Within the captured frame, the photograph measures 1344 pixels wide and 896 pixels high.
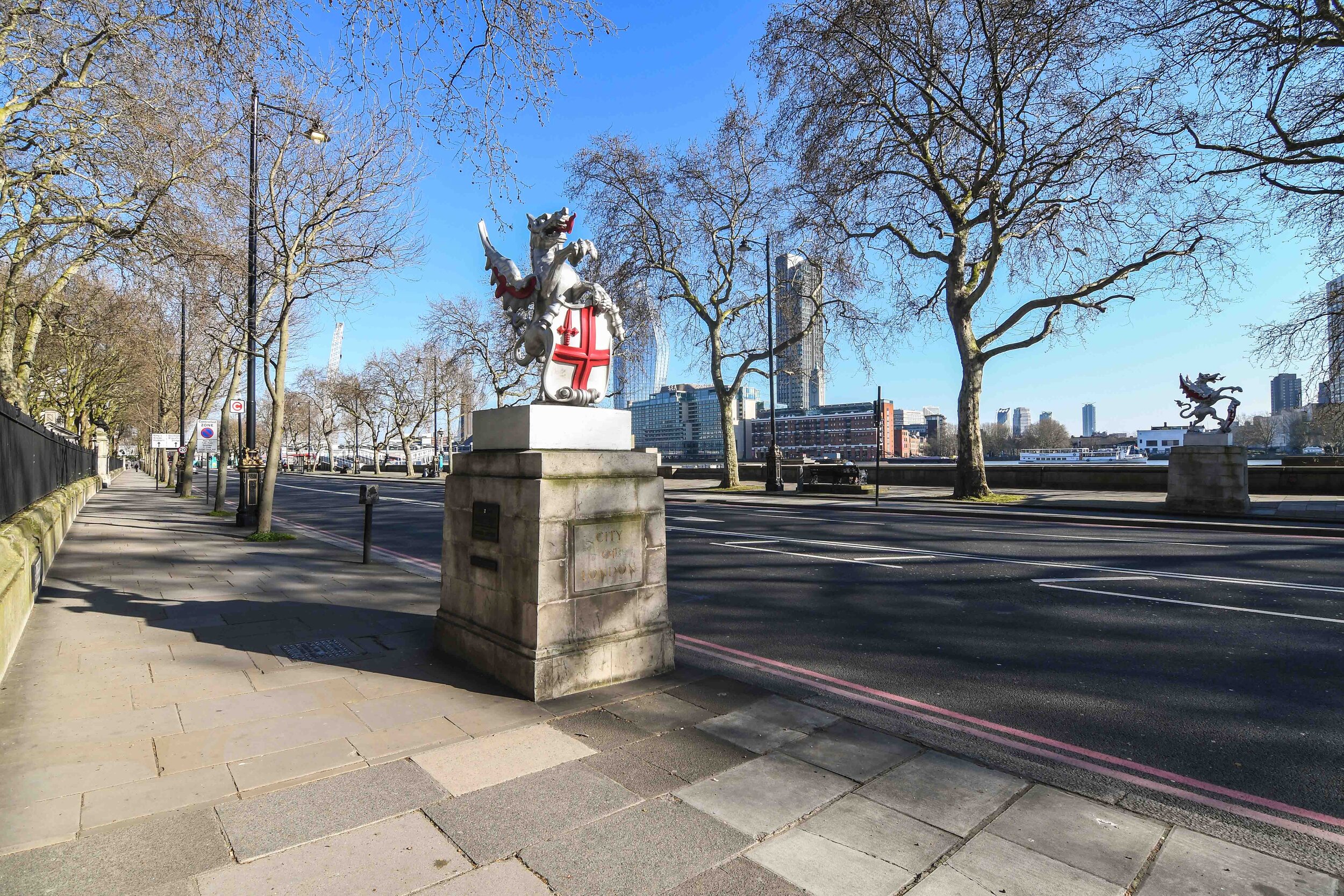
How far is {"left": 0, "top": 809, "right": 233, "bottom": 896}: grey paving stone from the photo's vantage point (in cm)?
237

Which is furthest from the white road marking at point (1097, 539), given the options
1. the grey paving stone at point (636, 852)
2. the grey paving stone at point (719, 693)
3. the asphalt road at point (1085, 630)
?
the grey paving stone at point (636, 852)

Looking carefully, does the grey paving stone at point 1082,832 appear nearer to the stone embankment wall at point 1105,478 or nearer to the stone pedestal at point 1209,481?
the stone embankment wall at point 1105,478

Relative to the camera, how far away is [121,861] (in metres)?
2.52

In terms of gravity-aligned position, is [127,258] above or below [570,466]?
above

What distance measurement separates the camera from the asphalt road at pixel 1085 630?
3771 millimetres

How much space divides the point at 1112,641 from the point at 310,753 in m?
6.10

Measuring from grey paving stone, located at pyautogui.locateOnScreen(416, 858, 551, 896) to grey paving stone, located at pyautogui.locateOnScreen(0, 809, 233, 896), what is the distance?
3.01ft

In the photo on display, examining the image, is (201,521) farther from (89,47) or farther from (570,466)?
(570,466)

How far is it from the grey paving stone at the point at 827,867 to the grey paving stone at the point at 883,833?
0.05 metres

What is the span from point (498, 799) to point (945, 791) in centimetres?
208

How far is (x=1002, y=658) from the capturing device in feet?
17.3

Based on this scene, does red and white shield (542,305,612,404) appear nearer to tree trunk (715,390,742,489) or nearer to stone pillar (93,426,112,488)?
tree trunk (715,390,742,489)

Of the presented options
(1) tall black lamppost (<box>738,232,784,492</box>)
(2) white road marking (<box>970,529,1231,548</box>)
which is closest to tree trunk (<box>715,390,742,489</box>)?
(1) tall black lamppost (<box>738,232,784,492</box>)

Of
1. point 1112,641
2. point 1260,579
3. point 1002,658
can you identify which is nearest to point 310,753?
point 1002,658
